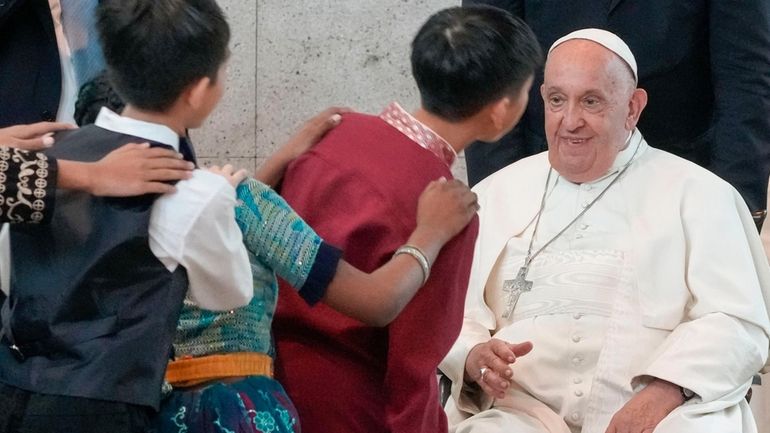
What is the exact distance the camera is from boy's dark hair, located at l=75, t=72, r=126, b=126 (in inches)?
94.6

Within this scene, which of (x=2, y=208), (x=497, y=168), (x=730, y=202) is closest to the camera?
(x=2, y=208)

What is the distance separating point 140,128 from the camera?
2.03 meters

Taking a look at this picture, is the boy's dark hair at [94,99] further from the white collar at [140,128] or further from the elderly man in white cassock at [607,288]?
the elderly man in white cassock at [607,288]

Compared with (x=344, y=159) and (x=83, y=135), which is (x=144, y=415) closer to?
(x=83, y=135)

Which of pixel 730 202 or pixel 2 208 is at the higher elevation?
pixel 2 208

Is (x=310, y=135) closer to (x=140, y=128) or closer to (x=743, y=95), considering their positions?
(x=140, y=128)

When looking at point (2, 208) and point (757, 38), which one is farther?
point (757, 38)

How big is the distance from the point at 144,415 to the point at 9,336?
252 millimetres

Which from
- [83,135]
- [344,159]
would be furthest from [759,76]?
[83,135]

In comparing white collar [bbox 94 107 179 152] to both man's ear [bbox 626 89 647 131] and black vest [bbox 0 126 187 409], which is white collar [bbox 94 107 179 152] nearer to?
black vest [bbox 0 126 187 409]

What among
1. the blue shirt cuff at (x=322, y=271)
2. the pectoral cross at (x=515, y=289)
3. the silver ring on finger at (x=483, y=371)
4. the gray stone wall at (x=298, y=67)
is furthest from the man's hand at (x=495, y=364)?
the gray stone wall at (x=298, y=67)

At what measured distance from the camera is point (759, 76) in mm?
3791

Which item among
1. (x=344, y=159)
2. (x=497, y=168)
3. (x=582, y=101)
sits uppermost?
(x=344, y=159)

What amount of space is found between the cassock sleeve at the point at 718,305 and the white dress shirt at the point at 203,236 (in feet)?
4.70
